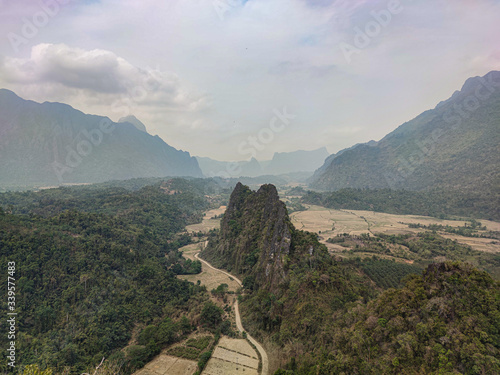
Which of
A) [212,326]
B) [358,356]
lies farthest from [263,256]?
[358,356]

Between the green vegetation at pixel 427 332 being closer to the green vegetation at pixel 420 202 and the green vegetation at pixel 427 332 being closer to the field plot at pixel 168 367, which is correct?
the field plot at pixel 168 367

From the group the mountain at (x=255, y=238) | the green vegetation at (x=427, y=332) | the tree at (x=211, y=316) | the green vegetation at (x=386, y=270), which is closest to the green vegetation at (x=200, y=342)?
the tree at (x=211, y=316)

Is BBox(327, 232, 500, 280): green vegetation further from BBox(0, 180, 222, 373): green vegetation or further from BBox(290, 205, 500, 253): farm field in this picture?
BBox(0, 180, 222, 373): green vegetation

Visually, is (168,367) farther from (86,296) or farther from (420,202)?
(420,202)

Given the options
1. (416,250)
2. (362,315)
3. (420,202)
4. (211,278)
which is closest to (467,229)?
(416,250)

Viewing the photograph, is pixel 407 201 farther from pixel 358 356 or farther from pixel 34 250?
pixel 34 250

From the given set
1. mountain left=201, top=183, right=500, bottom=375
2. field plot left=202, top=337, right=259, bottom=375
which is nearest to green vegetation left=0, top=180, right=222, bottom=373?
field plot left=202, top=337, right=259, bottom=375
